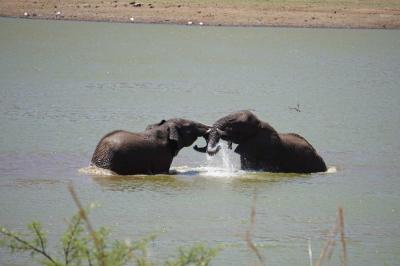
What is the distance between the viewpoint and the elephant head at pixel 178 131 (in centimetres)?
1864

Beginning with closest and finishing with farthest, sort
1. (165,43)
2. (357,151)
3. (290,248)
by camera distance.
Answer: (290,248) → (357,151) → (165,43)

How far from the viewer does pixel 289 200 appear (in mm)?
17125

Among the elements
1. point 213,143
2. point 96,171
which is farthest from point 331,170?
point 96,171

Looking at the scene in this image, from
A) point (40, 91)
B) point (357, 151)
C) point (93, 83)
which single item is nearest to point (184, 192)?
point (357, 151)

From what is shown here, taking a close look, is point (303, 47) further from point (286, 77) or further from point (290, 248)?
point (290, 248)

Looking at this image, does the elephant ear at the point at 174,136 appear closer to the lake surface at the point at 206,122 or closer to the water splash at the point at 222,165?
the lake surface at the point at 206,122

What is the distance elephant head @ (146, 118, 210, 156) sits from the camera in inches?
734

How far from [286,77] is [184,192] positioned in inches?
741

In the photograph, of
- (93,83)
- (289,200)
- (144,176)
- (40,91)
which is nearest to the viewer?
(289,200)

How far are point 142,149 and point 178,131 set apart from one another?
0.80 m

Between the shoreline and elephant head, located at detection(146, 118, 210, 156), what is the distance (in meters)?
27.2

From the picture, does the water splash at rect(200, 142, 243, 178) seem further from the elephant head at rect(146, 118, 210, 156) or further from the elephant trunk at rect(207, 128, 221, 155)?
the elephant head at rect(146, 118, 210, 156)

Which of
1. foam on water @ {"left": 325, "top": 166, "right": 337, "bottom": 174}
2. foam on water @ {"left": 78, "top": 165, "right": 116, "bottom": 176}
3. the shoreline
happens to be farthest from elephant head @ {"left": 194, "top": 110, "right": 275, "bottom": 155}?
the shoreline

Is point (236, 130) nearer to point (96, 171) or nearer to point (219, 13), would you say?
point (96, 171)
